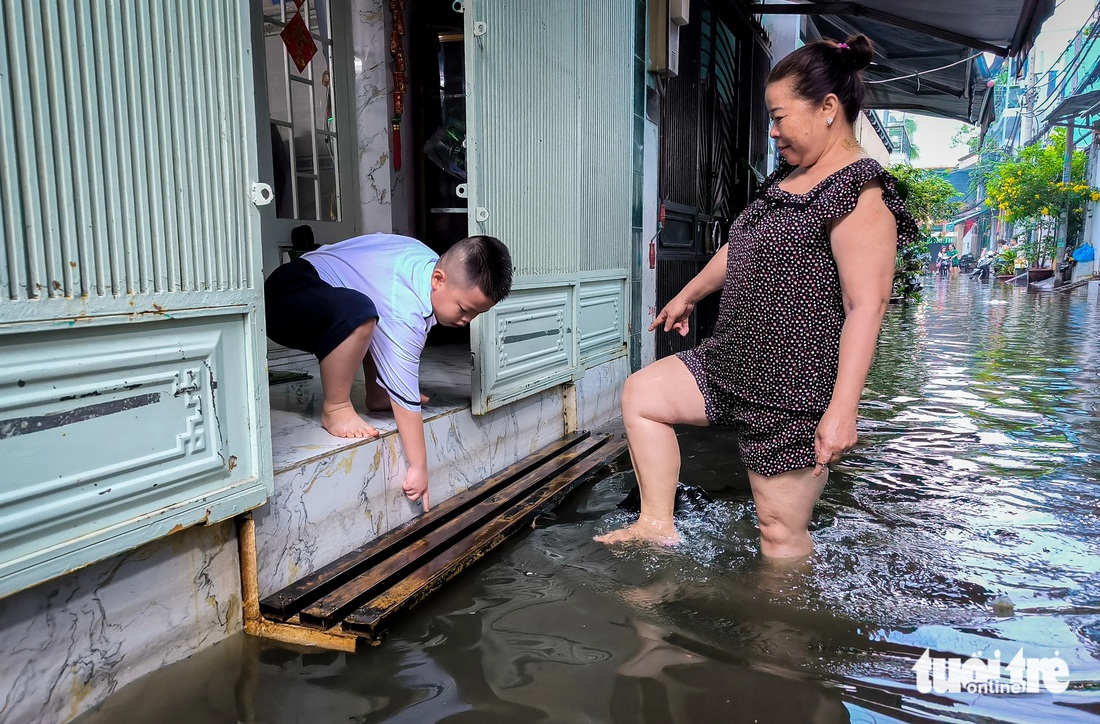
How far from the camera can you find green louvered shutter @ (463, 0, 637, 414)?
311 cm

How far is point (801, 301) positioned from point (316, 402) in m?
2.07

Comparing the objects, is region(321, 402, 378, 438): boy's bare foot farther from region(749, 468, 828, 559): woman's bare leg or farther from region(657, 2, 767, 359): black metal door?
region(657, 2, 767, 359): black metal door

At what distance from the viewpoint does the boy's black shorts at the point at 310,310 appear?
103 inches

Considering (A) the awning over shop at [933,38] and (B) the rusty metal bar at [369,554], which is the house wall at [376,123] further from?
(A) the awning over shop at [933,38]

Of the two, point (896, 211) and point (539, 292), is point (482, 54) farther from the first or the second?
point (896, 211)

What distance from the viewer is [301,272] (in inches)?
114

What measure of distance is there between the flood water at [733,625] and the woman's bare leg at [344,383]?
635 mm

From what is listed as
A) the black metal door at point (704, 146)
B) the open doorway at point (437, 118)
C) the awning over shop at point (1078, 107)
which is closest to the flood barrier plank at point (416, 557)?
the open doorway at point (437, 118)

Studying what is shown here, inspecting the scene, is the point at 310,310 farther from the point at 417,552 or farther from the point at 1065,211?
the point at 1065,211

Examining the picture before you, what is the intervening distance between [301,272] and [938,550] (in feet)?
8.16

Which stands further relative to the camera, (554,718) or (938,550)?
(938,550)

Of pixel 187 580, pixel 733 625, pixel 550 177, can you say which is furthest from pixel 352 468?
pixel 550 177

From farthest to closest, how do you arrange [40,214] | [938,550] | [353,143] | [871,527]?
[353,143] → [871,527] → [938,550] → [40,214]

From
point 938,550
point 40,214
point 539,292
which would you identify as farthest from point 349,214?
point 938,550
